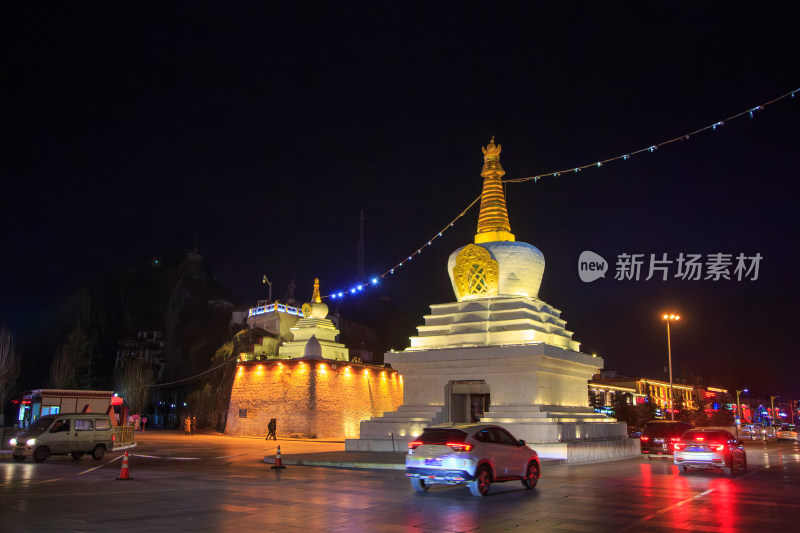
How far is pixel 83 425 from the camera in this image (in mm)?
21781

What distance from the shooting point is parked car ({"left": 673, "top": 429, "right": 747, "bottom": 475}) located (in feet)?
56.2

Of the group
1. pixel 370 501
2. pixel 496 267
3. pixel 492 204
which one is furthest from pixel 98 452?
pixel 492 204

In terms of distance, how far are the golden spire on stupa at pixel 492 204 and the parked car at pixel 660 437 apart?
9750 mm

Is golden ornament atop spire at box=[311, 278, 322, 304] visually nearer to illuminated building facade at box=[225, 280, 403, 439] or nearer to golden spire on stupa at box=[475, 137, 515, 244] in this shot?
illuminated building facade at box=[225, 280, 403, 439]

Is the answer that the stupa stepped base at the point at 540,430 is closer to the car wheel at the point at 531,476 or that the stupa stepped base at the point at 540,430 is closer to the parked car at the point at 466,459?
the car wheel at the point at 531,476

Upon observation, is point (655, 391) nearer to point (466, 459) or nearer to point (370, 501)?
Result: point (466, 459)

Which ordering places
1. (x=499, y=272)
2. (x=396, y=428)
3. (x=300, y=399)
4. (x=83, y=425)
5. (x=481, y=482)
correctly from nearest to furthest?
1. (x=481, y=482)
2. (x=83, y=425)
3. (x=396, y=428)
4. (x=499, y=272)
5. (x=300, y=399)

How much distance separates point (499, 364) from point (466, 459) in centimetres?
1216

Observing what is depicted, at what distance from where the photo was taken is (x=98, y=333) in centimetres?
8325

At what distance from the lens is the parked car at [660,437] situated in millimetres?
24016

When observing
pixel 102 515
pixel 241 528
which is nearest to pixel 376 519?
pixel 241 528

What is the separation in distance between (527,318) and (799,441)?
104 ft

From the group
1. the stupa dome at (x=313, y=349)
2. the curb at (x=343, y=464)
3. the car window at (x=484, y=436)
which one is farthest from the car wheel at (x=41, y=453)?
the stupa dome at (x=313, y=349)

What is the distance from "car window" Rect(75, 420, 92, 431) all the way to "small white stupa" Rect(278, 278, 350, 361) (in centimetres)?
2090
